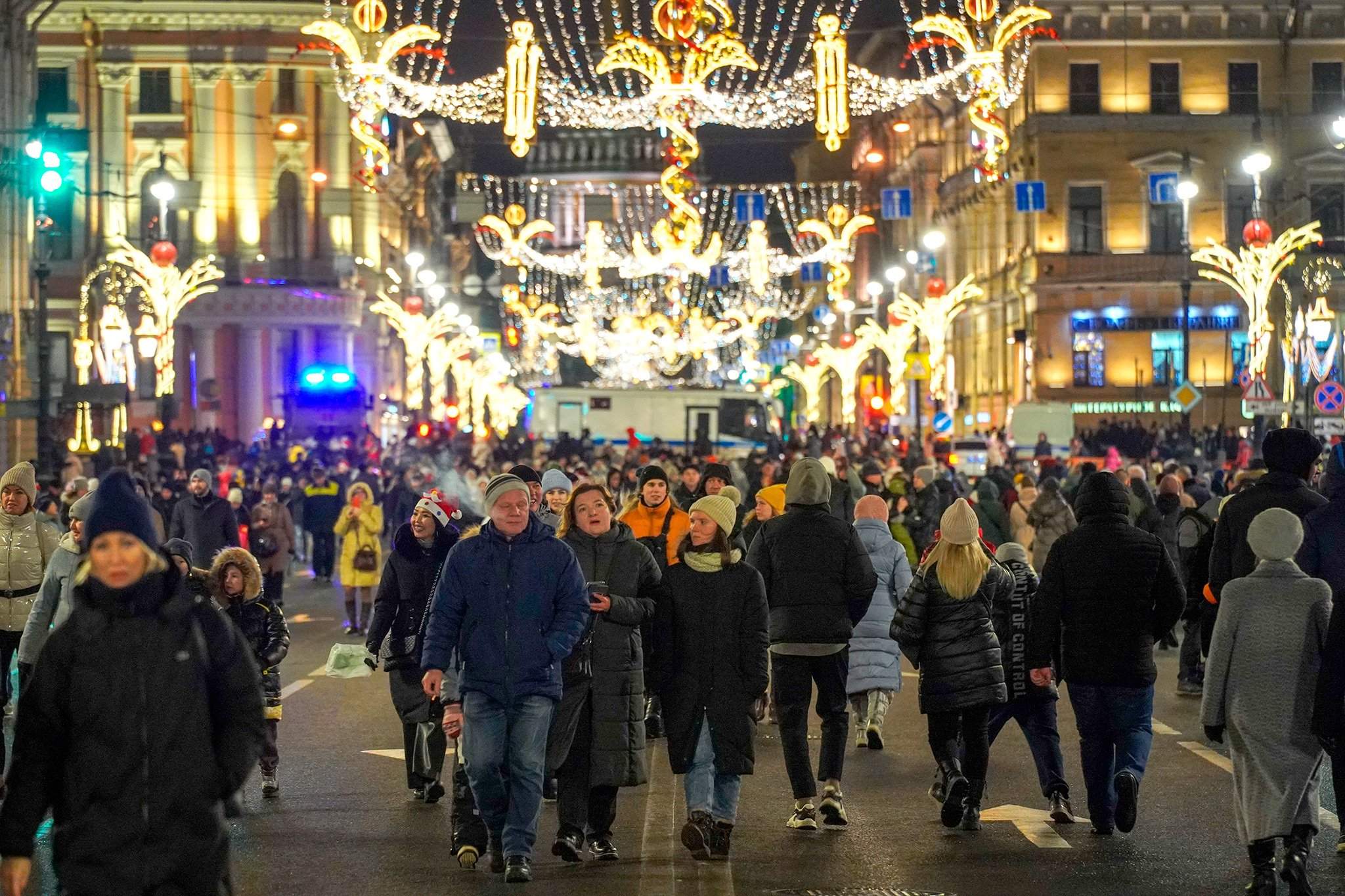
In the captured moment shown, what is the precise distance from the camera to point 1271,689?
8.54 m

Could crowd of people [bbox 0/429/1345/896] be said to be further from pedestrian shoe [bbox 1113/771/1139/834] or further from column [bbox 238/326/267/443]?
column [bbox 238/326/267/443]

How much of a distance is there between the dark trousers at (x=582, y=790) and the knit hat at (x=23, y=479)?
428 centimetres

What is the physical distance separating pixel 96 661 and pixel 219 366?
6808 centimetres

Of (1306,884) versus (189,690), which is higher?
(189,690)

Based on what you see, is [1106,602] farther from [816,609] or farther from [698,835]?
[698,835]

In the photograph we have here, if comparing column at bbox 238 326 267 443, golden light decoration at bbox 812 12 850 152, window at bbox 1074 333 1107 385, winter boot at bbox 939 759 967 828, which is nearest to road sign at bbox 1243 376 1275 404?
golden light decoration at bbox 812 12 850 152

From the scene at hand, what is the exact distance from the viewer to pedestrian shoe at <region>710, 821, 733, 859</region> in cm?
953

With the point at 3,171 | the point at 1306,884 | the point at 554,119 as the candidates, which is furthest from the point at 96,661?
the point at 3,171

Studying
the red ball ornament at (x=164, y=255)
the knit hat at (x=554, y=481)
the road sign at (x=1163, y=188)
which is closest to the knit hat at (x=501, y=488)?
the knit hat at (x=554, y=481)

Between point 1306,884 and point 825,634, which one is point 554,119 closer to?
point 825,634

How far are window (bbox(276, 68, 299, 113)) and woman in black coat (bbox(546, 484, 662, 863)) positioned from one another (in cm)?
6564

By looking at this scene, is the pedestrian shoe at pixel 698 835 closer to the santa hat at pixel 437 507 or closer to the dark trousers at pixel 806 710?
the dark trousers at pixel 806 710

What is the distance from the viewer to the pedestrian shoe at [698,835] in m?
9.49

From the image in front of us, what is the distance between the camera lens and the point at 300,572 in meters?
33.8
